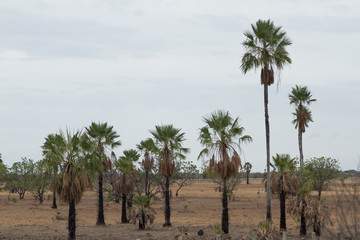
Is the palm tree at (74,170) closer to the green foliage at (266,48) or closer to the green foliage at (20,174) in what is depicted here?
the green foliage at (266,48)

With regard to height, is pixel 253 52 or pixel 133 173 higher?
pixel 253 52

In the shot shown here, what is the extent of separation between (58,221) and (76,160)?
74.8 ft

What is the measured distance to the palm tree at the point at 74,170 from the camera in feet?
101

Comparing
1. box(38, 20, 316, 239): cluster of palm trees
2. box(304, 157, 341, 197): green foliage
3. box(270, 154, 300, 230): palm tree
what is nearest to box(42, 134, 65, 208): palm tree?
box(38, 20, 316, 239): cluster of palm trees

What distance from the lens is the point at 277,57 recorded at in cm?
4169

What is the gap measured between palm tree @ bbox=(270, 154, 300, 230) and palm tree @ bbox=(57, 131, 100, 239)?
14146mm

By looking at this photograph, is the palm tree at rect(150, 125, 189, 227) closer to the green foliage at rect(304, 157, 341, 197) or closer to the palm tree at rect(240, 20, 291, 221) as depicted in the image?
the palm tree at rect(240, 20, 291, 221)

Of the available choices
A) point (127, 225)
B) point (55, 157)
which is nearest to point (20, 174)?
point (127, 225)

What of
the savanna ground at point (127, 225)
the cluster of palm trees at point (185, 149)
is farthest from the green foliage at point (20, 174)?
the cluster of palm trees at point (185, 149)

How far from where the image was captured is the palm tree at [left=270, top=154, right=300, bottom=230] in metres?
37.3

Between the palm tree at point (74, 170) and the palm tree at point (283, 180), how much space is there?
557 inches

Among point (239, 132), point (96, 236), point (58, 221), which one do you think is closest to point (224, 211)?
point (239, 132)

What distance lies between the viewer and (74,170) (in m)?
30.8

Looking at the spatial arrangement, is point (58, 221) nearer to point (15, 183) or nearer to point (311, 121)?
point (311, 121)
